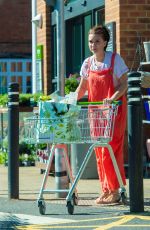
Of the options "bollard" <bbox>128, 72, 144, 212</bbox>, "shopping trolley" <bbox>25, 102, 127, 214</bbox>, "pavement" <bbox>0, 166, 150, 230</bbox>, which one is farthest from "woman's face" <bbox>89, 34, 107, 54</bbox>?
"pavement" <bbox>0, 166, 150, 230</bbox>

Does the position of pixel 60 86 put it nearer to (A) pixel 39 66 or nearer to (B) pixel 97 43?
(B) pixel 97 43

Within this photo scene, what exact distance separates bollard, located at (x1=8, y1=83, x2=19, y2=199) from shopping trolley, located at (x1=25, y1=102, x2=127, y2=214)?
121 cm

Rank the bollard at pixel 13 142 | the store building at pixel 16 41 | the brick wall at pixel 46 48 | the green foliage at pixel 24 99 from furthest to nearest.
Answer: the store building at pixel 16 41 → the brick wall at pixel 46 48 → the green foliage at pixel 24 99 → the bollard at pixel 13 142

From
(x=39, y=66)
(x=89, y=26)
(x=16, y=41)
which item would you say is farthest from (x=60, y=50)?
(x=16, y=41)

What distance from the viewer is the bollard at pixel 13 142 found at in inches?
365

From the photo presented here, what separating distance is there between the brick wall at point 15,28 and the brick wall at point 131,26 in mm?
16287

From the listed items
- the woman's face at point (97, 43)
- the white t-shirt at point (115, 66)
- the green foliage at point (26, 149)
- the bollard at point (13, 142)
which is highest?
the woman's face at point (97, 43)

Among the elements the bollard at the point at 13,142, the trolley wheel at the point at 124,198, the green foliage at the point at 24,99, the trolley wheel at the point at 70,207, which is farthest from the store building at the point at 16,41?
the trolley wheel at the point at 70,207

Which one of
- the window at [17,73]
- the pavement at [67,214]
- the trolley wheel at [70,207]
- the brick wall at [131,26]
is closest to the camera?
the pavement at [67,214]

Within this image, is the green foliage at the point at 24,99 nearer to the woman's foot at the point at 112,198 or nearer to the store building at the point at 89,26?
the store building at the point at 89,26

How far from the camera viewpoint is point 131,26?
40.4 ft

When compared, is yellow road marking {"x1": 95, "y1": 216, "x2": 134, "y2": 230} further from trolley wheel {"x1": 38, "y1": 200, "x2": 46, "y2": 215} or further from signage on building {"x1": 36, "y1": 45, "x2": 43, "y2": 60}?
signage on building {"x1": 36, "y1": 45, "x2": 43, "y2": 60}

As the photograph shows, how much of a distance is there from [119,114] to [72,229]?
→ 1.97 m

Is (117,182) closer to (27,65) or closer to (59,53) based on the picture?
(59,53)
